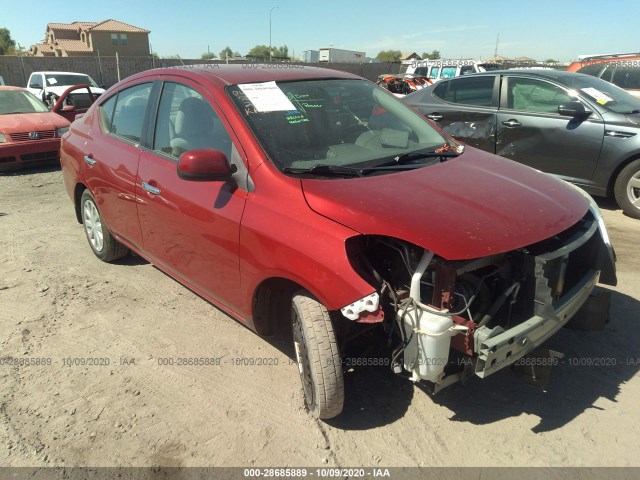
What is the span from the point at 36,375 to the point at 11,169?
705cm

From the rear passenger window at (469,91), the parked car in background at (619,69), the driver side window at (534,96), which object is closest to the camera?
the driver side window at (534,96)

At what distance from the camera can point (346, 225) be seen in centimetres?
225

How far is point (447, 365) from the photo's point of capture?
7.61 ft

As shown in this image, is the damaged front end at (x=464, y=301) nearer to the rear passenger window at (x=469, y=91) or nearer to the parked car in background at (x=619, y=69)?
the rear passenger window at (x=469, y=91)

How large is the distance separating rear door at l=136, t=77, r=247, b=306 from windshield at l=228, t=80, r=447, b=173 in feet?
0.75

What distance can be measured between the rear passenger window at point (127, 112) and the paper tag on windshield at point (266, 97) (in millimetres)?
1036

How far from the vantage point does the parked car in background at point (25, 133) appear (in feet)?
27.3

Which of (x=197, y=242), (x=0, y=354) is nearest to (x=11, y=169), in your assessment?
(x=0, y=354)

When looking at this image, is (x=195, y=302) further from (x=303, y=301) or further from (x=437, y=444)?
(x=437, y=444)

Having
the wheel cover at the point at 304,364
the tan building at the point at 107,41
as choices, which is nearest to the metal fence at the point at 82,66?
the wheel cover at the point at 304,364

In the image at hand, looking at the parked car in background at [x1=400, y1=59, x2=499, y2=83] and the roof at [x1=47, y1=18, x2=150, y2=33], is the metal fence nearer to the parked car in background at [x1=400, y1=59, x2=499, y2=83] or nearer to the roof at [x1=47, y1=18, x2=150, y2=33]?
the parked car in background at [x1=400, y1=59, x2=499, y2=83]

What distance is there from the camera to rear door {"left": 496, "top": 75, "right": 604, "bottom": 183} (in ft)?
18.4

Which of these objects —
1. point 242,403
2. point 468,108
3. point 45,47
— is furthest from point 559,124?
point 45,47

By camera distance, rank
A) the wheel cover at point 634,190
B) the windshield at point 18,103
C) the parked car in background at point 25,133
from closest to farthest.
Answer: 1. the wheel cover at point 634,190
2. the parked car in background at point 25,133
3. the windshield at point 18,103
